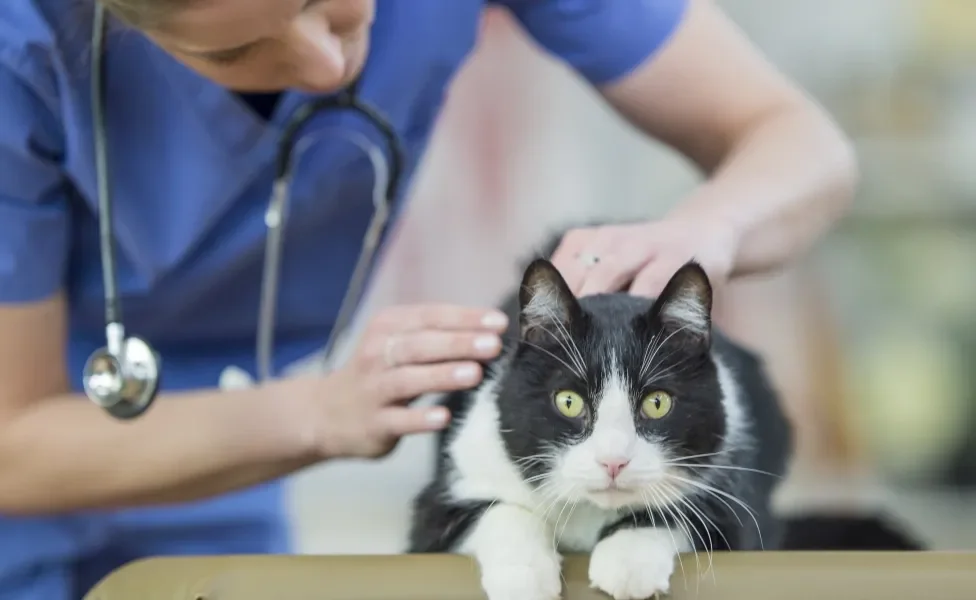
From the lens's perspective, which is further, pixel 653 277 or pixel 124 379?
pixel 124 379

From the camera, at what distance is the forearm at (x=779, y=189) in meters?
0.61

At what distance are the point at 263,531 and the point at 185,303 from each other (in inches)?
8.4

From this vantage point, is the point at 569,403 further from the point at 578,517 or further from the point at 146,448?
the point at 146,448

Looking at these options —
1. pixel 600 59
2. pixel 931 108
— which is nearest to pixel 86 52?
pixel 600 59

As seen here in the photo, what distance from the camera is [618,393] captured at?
485mm

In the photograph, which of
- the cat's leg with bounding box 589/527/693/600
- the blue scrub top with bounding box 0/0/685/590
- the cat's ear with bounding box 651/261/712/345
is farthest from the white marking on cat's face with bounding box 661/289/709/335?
the blue scrub top with bounding box 0/0/685/590

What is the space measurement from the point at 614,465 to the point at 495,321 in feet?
0.48

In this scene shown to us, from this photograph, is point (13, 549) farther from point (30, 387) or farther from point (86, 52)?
point (86, 52)

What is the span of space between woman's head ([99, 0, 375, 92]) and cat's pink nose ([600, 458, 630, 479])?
13.1 inches

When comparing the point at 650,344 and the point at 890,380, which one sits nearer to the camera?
the point at 650,344

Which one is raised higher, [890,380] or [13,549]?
[890,380]

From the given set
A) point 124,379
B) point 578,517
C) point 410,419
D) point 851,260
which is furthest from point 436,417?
point 851,260

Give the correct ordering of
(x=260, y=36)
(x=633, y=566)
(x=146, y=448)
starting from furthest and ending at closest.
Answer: (x=146, y=448), (x=260, y=36), (x=633, y=566)

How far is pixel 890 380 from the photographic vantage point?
0.72 m
